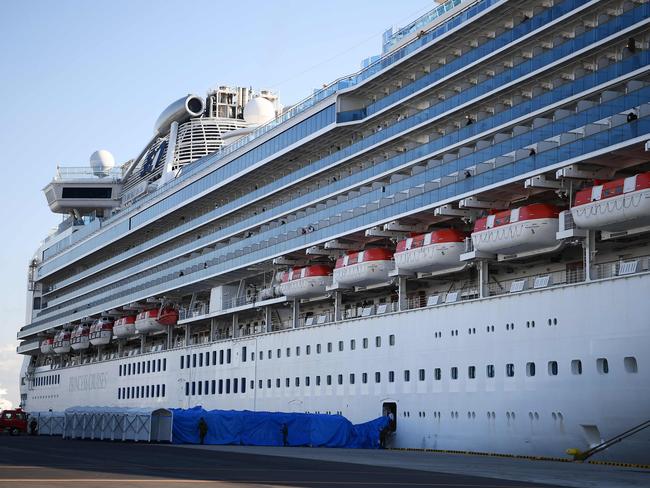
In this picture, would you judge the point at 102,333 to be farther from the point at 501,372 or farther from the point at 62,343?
the point at 501,372

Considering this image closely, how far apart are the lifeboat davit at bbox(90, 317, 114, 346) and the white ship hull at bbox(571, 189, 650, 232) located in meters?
52.6

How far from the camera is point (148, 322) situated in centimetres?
6794

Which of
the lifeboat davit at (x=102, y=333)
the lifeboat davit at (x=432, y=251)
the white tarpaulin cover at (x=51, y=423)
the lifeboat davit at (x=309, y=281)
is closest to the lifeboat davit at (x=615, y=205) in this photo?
the lifeboat davit at (x=432, y=251)

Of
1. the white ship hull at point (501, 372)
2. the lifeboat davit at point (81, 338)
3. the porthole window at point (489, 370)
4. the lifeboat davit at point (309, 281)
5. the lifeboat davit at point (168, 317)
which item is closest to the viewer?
the white ship hull at point (501, 372)

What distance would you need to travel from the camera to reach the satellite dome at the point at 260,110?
72000 mm

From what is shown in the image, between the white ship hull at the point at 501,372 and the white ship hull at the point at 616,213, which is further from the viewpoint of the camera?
the white ship hull at the point at 501,372

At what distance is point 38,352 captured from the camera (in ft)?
321

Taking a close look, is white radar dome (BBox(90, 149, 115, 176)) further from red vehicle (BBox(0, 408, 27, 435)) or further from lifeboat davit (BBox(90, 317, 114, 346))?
red vehicle (BBox(0, 408, 27, 435))

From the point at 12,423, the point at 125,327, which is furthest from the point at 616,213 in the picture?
the point at 125,327

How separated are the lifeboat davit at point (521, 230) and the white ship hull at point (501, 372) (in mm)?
1627

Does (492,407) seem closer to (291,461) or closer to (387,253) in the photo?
(291,461)

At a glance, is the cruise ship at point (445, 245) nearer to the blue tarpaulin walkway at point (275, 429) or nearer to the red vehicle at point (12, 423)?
the blue tarpaulin walkway at point (275, 429)

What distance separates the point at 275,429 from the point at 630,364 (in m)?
17.6

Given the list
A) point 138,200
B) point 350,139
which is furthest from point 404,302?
point 138,200
